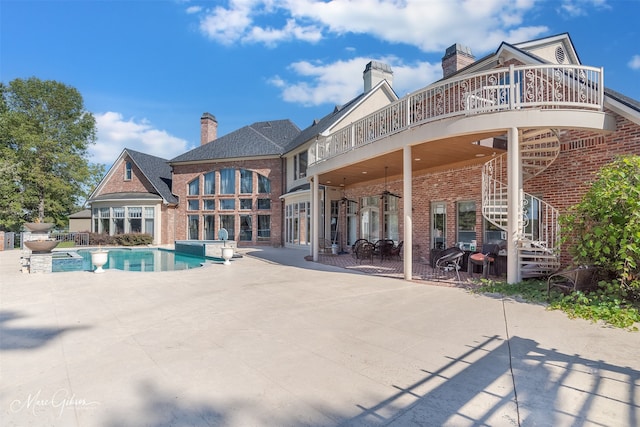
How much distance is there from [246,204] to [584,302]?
19726 mm

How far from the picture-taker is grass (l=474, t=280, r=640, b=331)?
15.6 feet

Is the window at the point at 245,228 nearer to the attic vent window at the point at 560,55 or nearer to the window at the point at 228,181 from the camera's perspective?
the window at the point at 228,181

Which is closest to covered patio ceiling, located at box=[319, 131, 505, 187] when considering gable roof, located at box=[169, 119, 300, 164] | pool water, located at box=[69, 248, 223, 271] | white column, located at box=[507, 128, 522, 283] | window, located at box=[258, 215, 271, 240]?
white column, located at box=[507, 128, 522, 283]

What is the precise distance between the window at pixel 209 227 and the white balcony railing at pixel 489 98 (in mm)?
13212

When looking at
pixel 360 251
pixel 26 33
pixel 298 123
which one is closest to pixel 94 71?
pixel 26 33

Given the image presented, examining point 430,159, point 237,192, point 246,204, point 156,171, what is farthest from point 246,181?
point 430,159

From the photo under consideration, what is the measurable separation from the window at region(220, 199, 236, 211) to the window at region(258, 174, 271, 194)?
2.13 meters

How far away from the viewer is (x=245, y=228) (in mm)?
22734

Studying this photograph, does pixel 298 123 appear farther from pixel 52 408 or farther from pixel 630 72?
pixel 52 408

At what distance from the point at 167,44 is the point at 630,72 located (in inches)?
705

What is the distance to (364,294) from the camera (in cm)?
670

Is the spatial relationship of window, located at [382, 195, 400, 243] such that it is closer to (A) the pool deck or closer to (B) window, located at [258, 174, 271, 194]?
(A) the pool deck

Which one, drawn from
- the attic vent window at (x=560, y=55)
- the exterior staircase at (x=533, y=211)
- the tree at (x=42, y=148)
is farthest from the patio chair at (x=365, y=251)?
the tree at (x=42, y=148)

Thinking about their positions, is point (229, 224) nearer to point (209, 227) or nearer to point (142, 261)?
point (209, 227)
